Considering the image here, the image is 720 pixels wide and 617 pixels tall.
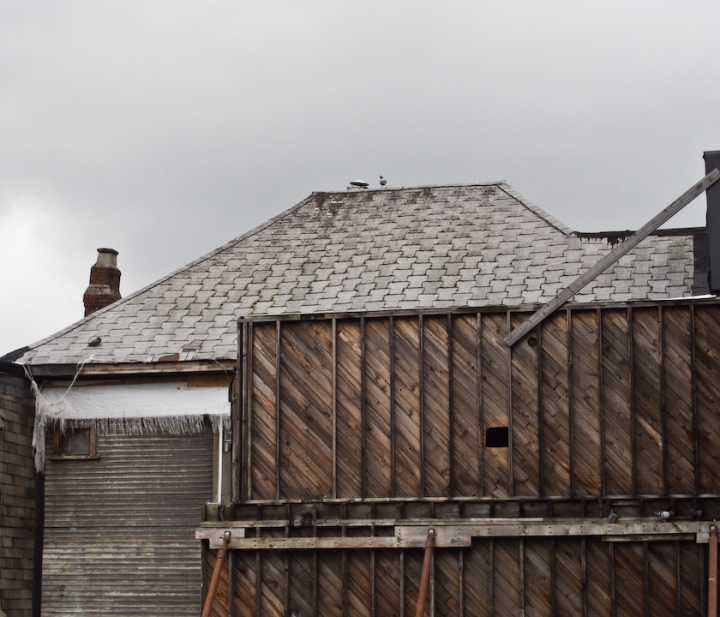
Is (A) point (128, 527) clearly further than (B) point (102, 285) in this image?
No

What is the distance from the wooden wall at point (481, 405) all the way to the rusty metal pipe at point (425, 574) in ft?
2.48

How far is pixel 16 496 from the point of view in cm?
1814

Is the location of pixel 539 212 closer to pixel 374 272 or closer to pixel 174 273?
pixel 374 272

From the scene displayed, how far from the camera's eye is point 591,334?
1430cm

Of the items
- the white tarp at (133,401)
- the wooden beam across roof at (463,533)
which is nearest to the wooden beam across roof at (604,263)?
the wooden beam across roof at (463,533)

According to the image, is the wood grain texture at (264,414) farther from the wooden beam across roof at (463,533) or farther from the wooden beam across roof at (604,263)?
the wooden beam across roof at (604,263)

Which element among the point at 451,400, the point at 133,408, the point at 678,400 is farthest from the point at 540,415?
the point at 133,408

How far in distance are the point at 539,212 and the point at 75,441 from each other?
959 cm

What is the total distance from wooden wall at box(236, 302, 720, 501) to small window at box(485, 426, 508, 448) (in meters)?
0.09

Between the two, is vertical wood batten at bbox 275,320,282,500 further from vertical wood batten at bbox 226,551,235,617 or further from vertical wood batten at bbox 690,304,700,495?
vertical wood batten at bbox 690,304,700,495

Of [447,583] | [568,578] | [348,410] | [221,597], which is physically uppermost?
[348,410]

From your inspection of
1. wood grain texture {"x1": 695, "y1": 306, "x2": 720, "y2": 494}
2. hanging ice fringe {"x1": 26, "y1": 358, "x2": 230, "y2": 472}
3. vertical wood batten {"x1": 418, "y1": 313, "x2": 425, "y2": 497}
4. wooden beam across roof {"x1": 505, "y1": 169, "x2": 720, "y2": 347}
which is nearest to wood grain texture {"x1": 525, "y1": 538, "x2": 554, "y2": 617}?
vertical wood batten {"x1": 418, "y1": 313, "x2": 425, "y2": 497}

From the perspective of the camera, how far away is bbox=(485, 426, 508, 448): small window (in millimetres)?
14391

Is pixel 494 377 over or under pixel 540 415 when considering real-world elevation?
over
